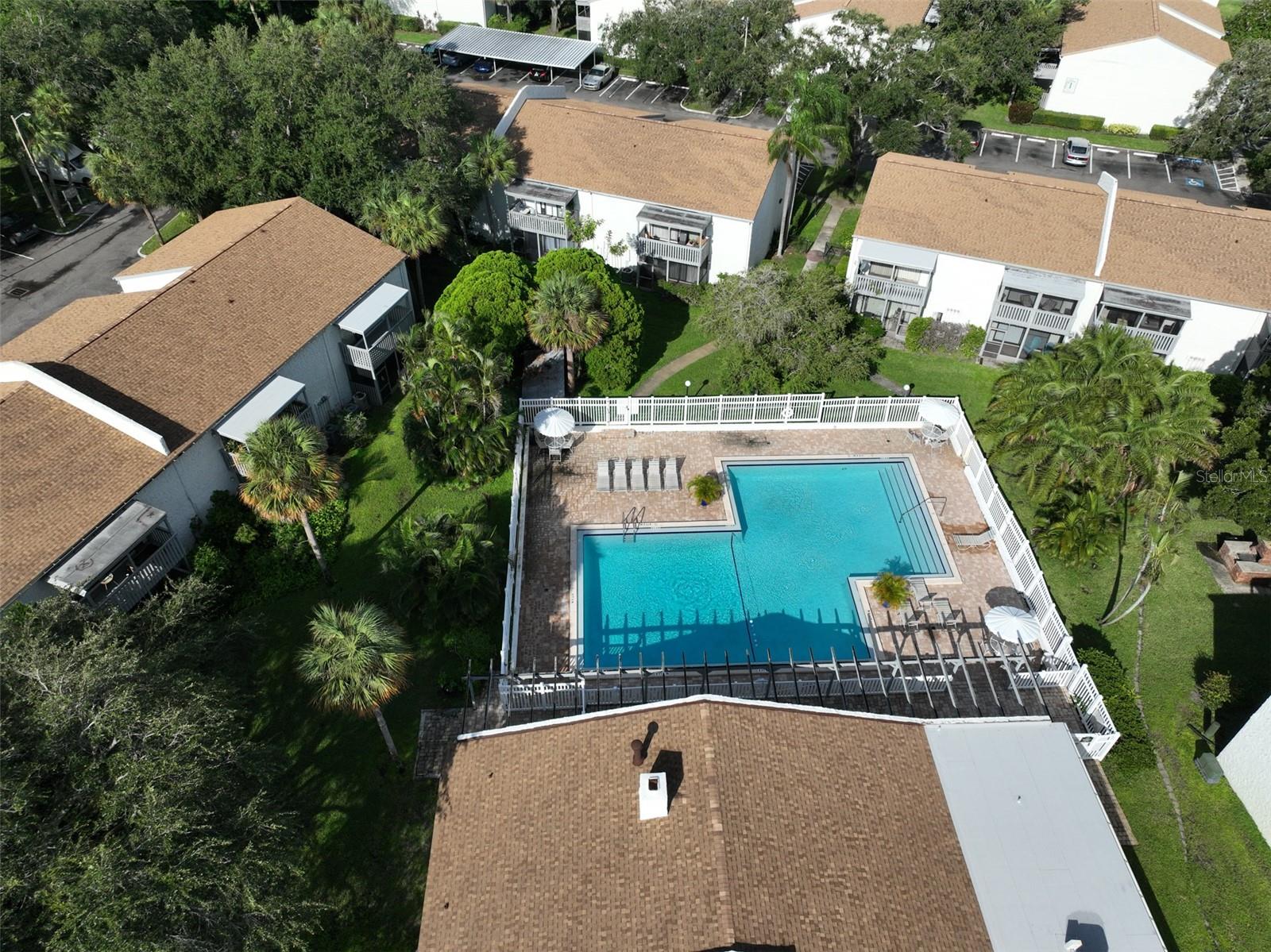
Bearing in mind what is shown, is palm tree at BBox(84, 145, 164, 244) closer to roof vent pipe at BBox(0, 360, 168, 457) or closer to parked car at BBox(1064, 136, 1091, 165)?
roof vent pipe at BBox(0, 360, 168, 457)

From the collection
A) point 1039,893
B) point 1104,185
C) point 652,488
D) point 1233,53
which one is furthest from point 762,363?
point 1233,53

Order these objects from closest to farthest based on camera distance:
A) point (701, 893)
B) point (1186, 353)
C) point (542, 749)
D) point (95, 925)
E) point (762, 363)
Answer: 1. point (95, 925)
2. point (701, 893)
3. point (542, 749)
4. point (762, 363)
5. point (1186, 353)

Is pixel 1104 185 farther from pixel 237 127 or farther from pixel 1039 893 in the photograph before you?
pixel 237 127

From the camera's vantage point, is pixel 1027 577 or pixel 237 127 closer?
pixel 1027 577

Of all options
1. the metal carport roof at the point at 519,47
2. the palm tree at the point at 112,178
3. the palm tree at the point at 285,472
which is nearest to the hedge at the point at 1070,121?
the metal carport roof at the point at 519,47

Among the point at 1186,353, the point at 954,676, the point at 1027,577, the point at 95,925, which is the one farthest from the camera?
the point at 1186,353

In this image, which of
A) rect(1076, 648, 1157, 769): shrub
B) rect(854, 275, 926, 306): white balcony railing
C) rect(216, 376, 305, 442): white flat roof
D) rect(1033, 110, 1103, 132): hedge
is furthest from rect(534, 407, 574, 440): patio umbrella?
rect(1033, 110, 1103, 132): hedge
